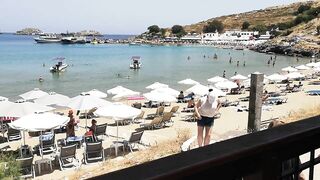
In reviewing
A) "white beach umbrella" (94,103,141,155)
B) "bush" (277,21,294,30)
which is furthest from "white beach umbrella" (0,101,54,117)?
"bush" (277,21,294,30)

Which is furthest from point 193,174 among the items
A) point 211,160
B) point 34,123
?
point 34,123

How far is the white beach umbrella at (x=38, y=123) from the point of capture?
37.1ft

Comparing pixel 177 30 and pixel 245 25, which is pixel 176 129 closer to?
pixel 245 25

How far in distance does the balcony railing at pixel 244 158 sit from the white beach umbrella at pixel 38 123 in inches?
414

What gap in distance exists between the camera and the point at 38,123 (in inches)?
452

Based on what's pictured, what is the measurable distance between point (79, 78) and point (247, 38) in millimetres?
94459

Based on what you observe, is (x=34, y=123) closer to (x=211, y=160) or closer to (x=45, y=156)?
(x=45, y=156)

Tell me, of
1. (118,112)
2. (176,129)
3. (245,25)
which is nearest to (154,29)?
(245,25)

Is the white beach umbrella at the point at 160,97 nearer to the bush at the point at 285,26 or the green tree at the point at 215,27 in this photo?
the bush at the point at 285,26

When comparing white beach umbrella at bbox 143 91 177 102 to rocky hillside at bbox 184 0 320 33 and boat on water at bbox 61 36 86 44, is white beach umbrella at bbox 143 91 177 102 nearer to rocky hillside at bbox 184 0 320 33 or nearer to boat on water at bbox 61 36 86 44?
rocky hillside at bbox 184 0 320 33

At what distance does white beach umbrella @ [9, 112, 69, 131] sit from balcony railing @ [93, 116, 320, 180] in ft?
34.5

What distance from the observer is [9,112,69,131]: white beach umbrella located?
37.1ft

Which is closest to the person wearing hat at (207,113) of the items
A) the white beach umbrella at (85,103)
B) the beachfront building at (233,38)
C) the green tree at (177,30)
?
the white beach umbrella at (85,103)

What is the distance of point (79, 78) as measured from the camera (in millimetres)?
46094
